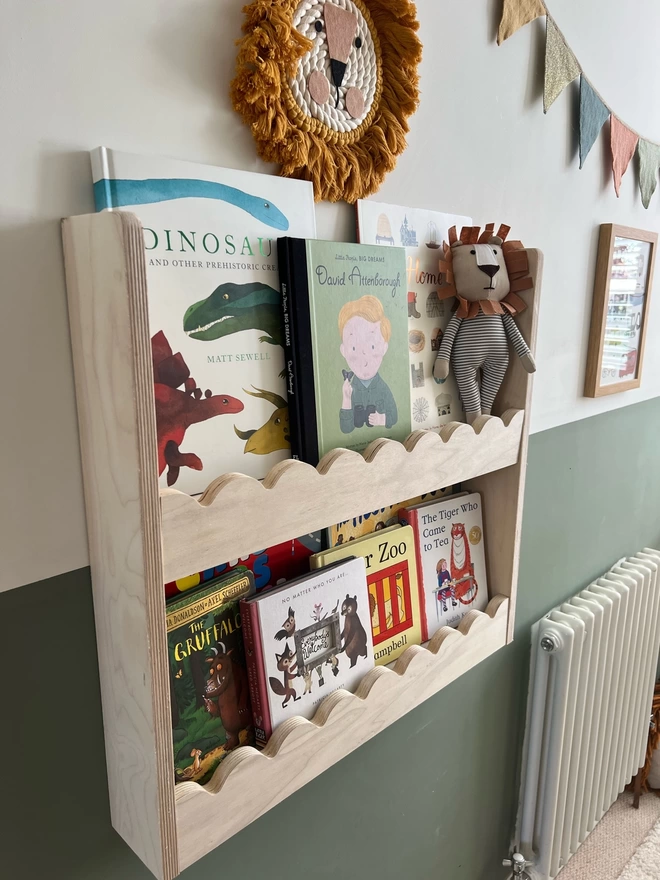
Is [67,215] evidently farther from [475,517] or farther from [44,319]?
[475,517]

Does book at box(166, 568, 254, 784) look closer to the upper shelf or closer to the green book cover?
the upper shelf

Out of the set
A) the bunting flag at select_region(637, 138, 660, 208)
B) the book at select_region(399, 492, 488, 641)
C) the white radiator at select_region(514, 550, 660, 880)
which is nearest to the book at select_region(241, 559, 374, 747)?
A: the book at select_region(399, 492, 488, 641)

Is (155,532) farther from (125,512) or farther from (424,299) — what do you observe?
(424,299)

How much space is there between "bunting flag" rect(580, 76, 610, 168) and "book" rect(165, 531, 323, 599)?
90 centimetres

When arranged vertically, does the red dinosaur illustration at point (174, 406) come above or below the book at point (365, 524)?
above

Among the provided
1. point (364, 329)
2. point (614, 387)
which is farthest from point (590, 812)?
point (364, 329)

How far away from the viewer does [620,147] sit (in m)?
1.25

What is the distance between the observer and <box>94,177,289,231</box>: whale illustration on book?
21.8 inches

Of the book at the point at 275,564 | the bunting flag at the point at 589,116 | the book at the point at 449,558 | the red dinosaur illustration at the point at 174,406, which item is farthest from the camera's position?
the bunting flag at the point at 589,116

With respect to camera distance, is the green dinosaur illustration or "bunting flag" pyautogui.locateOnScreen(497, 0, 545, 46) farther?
"bunting flag" pyautogui.locateOnScreen(497, 0, 545, 46)

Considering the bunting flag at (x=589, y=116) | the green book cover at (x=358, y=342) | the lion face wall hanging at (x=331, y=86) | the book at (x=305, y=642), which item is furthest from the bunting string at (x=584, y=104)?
the book at (x=305, y=642)

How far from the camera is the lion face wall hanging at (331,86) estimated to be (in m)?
0.63

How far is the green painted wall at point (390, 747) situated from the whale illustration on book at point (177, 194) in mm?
367

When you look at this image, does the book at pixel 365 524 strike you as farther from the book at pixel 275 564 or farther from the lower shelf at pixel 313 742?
the lower shelf at pixel 313 742
